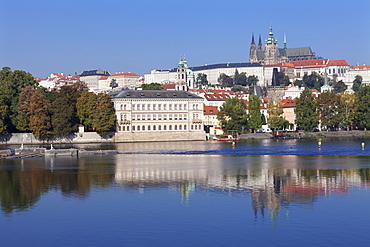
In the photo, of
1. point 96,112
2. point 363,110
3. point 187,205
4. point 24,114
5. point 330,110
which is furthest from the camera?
point 330,110

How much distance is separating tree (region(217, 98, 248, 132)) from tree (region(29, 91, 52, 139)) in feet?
95.4

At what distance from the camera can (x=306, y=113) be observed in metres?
113

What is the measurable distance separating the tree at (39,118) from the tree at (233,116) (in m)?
29.1

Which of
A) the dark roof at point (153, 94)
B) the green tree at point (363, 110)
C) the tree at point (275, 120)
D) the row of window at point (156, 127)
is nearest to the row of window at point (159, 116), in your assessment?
the row of window at point (156, 127)

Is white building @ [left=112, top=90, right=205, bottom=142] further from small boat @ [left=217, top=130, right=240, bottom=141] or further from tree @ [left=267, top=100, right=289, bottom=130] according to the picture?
tree @ [left=267, top=100, right=289, bottom=130]

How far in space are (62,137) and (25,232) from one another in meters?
69.0

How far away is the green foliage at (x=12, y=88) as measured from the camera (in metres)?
93.0

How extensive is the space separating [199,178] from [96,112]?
56059mm

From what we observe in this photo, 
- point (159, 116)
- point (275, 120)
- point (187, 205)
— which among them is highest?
point (159, 116)

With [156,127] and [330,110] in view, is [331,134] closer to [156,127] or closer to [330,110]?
[330,110]

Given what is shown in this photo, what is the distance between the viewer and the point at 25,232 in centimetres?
2528

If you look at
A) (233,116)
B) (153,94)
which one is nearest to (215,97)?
(233,116)

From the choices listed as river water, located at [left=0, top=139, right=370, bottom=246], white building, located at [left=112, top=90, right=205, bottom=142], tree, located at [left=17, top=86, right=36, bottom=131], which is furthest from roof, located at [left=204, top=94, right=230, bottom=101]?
river water, located at [left=0, top=139, right=370, bottom=246]

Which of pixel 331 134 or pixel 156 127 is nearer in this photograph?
pixel 156 127
